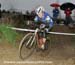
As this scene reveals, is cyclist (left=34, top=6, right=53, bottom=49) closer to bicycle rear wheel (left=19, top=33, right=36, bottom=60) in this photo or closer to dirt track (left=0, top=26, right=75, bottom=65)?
bicycle rear wheel (left=19, top=33, right=36, bottom=60)

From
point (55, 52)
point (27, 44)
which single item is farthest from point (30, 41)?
point (55, 52)

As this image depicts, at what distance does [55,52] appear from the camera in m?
19.2

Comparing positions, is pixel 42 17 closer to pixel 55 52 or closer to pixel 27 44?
pixel 27 44

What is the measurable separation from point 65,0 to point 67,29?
145cm

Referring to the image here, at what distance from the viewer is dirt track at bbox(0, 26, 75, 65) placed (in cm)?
1822

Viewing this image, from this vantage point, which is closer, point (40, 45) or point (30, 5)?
point (40, 45)

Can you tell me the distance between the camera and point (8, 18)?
20.4 m

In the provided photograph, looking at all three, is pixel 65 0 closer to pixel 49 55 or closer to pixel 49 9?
pixel 49 9

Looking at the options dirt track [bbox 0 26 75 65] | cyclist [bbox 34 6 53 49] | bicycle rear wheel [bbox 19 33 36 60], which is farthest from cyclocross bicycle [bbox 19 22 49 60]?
dirt track [bbox 0 26 75 65]

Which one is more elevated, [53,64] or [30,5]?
[30,5]

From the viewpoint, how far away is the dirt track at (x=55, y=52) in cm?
1822

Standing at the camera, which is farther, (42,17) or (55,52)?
(55,52)

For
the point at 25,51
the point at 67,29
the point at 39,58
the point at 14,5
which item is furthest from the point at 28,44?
the point at 14,5

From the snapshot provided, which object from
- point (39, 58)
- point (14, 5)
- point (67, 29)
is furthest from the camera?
point (14, 5)
